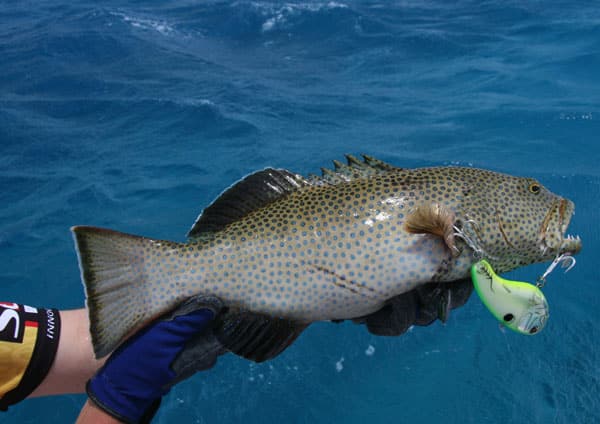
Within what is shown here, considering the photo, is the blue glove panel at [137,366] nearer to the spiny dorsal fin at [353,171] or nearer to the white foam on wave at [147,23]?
the spiny dorsal fin at [353,171]

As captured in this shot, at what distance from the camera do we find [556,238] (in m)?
2.87

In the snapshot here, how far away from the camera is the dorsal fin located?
289 centimetres

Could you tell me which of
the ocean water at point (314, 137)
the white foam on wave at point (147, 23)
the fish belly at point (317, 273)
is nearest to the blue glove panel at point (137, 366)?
the fish belly at point (317, 273)

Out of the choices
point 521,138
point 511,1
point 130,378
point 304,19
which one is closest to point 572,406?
point 130,378

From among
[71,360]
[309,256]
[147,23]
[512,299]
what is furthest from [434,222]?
[147,23]

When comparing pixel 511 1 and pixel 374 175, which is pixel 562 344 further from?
pixel 511 1

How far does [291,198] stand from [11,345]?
5.85 feet

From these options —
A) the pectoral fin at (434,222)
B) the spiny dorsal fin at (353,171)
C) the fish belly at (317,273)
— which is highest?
the spiny dorsal fin at (353,171)

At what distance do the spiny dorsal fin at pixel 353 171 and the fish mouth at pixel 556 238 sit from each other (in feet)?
2.82

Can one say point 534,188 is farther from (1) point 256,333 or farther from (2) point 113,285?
(2) point 113,285

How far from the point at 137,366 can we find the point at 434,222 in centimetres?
172

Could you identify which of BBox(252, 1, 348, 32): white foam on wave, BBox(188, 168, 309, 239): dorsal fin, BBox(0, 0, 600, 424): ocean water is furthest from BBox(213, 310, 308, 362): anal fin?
BBox(252, 1, 348, 32): white foam on wave

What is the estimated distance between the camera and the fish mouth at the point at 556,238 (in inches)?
113

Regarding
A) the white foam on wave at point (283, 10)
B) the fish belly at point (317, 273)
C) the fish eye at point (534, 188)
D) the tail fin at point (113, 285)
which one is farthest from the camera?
the white foam on wave at point (283, 10)
